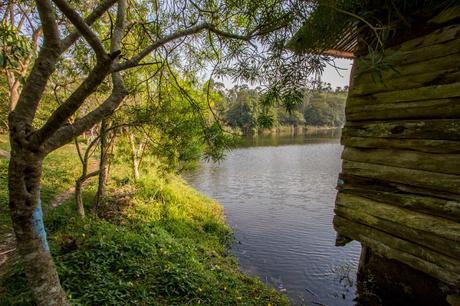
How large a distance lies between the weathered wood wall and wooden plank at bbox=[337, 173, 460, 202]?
0.03 feet

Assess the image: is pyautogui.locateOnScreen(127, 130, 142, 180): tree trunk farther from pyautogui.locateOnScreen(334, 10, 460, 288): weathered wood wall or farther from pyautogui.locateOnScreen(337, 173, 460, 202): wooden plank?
pyautogui.locateOnScreen(334, 10, 460, 288): weathered wood wall

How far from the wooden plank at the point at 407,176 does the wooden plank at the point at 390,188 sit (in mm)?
39

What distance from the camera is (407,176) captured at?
3.27m

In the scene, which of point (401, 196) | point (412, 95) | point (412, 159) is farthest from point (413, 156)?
point (412, 95)

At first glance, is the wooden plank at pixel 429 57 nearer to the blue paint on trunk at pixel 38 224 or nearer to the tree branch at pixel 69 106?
the tree branch at pixel 69 106

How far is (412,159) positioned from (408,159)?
0.05 meters

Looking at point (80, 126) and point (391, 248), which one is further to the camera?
point (391, 248)

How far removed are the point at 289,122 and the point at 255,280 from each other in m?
73.9

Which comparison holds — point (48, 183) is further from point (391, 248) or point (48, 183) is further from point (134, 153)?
point (391, 248)

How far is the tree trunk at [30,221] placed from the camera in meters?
2.17

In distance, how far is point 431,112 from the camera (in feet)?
10.1

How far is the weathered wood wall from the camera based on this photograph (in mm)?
2865

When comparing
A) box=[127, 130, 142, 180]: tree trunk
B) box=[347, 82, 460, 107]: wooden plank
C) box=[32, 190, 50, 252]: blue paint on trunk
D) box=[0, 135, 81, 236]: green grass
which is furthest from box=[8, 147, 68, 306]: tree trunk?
box=[127, 130, 142, 180]: tree trunk

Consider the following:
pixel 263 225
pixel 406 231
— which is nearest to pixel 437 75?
pixel 406 231
